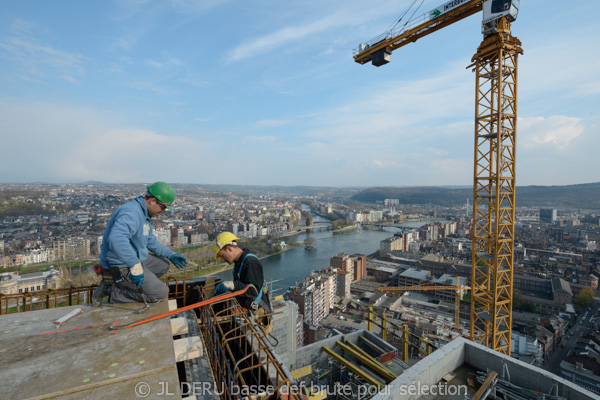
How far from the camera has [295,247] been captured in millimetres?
19078

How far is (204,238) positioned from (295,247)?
19.4ft

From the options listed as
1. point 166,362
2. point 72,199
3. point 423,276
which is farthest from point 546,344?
point 72,199

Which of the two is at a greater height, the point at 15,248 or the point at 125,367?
the point at 125,367

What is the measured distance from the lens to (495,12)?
351cm

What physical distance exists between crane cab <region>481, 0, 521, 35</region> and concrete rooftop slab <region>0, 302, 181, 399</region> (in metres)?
4.61

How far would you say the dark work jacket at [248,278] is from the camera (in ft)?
3.84

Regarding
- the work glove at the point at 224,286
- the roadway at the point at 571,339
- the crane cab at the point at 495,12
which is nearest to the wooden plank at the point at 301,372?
the work glove at the point at 224,286

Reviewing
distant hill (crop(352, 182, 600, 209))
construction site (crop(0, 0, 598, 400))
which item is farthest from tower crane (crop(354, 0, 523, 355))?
distant hill (crop(352, 182, 600, 209))

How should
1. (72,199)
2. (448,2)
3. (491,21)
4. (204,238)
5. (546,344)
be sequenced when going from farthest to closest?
1. (72,199)
2. (204,238)
3. (546,344)
4. (448,2)
5. (491,21)

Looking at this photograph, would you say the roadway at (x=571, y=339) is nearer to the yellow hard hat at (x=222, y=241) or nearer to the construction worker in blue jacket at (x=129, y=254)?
the yellow hard hat at (x=222, y=241)

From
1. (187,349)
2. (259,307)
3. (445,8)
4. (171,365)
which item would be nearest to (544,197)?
(445,8)

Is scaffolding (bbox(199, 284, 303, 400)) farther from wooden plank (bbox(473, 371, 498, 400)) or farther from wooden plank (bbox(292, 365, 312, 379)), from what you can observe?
wooden plank (bbox(292, 365, 312, 379))

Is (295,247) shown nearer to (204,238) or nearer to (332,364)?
(204,238)

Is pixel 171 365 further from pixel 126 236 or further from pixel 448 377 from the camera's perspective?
pixel 448 377
